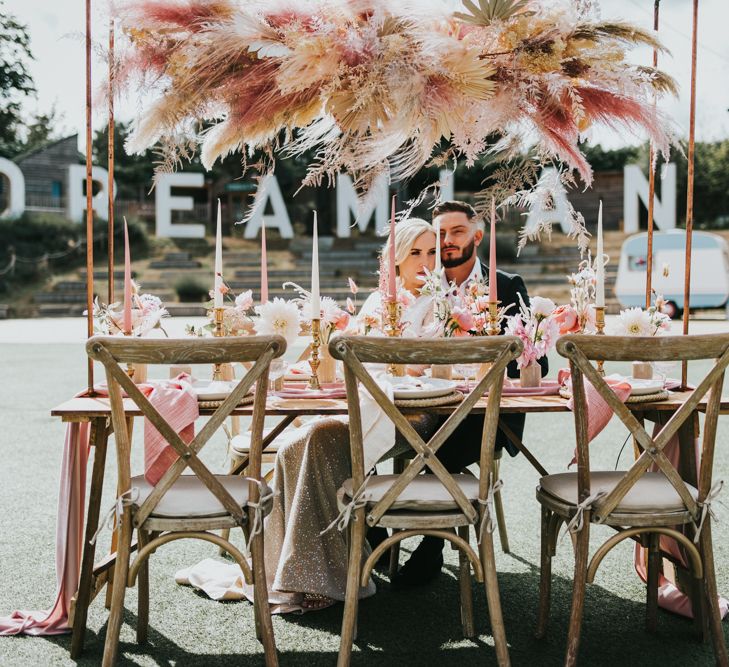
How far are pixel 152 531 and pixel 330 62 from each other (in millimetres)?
1614

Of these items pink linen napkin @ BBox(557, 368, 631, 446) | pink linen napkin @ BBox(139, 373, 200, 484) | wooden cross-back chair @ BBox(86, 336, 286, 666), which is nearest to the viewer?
wooden cross-back chair @ BBox(86, 336, 286, 666)

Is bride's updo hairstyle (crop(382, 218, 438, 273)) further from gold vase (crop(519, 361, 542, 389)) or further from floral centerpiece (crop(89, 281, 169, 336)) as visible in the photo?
floral centerpiece (crop(89, 281, 169, 336))

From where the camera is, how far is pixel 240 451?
3.25 meters

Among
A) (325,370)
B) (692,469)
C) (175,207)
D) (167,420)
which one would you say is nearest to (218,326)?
(325,370)

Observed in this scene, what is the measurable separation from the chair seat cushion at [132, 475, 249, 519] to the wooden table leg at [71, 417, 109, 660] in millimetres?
137

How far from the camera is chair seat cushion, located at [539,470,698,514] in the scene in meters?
2.38

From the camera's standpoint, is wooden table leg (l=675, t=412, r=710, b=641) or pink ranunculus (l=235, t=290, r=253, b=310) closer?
wooden table leg (l=675, t=412, r=710, b=641)

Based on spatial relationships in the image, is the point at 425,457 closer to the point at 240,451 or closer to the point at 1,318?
the point at 240,451

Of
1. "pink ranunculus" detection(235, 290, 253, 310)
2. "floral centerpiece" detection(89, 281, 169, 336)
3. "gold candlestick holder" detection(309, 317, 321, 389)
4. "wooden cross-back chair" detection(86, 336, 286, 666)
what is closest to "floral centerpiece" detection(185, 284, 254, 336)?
"pink ranunculus" detection(235, 290, 253, 310)

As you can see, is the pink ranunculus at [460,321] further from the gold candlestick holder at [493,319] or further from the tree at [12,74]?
the tree at [12,74]

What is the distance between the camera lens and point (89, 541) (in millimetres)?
2553

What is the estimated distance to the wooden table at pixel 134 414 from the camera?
8.31 feet

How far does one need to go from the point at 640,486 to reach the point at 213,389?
134cm

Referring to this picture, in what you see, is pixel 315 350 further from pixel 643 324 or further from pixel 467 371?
pixel 643 324
